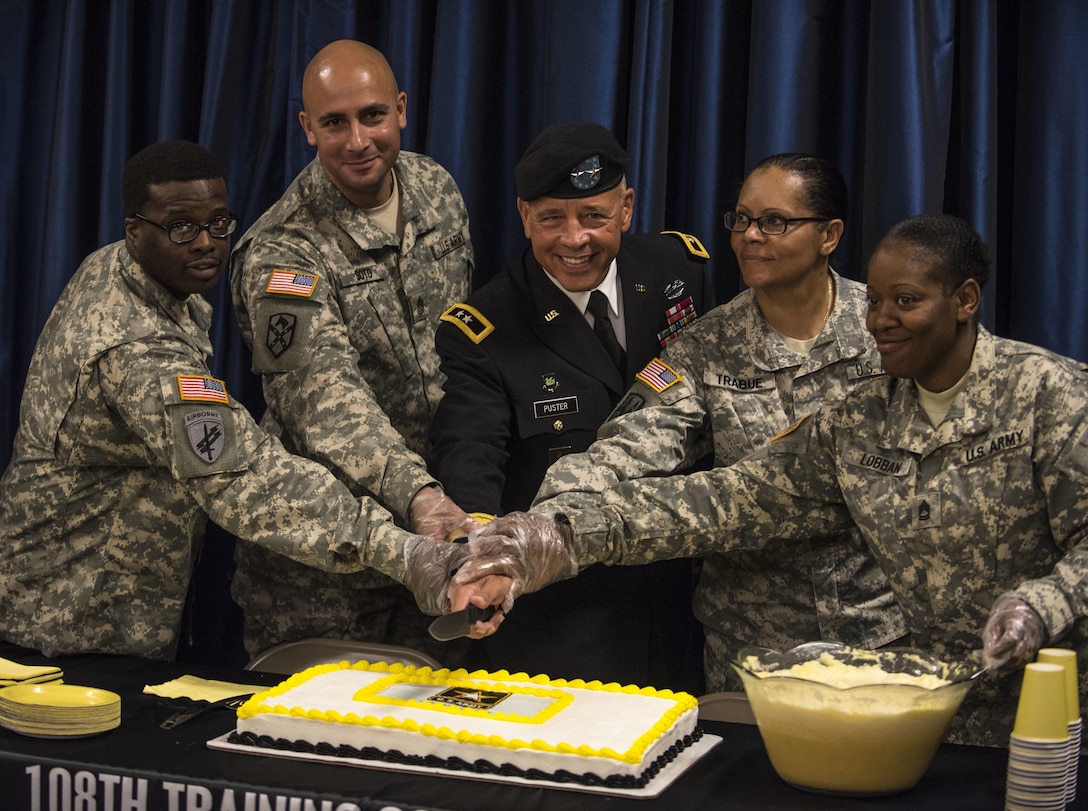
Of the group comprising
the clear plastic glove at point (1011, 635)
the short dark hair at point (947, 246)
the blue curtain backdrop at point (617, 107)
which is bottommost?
the clear plastic glove at point (1011, 635)

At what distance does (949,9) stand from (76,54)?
275 centimetres

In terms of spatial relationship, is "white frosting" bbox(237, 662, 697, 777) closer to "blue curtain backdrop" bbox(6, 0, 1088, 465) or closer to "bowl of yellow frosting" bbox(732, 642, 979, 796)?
"bowl of yellow frosting" bbox(732, 642, 979, 796)

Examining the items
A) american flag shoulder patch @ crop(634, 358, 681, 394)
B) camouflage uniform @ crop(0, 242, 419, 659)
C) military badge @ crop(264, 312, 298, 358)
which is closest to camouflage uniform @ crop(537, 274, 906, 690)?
american flag shoulder patch @ crop(634, 358, 681, 394)

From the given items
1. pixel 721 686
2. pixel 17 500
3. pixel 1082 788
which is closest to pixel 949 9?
pixel 721 686

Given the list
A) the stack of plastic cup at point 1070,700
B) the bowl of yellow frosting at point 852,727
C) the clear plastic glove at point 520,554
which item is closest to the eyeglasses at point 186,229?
the clear plastic glove at point 520,554

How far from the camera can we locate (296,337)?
10.8 ft

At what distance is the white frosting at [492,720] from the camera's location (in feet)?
6.72

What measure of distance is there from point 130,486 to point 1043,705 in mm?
2056

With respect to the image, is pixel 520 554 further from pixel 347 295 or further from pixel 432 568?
pixel 347 295

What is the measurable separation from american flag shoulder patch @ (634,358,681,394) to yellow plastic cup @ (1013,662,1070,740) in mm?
1369

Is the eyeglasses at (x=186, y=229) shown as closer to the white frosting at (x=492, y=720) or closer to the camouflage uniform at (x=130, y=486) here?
the camouflage uniform at (x=130, y=486)

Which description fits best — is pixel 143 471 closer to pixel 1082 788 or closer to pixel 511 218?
pixel 511 218

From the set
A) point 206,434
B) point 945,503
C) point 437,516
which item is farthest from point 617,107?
point 945,503

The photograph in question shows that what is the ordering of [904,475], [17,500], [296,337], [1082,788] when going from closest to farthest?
[1082,788], [904,475], [17,500], [296,337]
